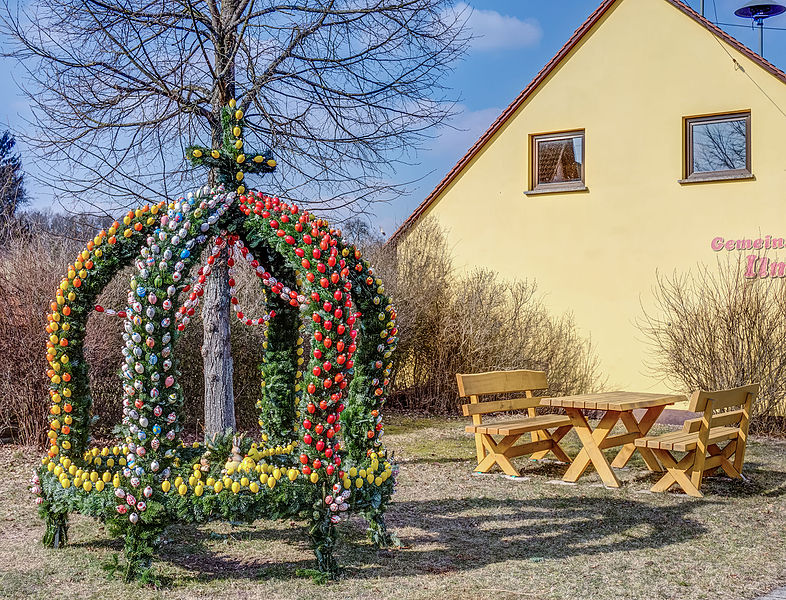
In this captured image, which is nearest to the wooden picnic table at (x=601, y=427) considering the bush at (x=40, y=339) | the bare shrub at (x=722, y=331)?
the bare shrub at (x=722, y=331)

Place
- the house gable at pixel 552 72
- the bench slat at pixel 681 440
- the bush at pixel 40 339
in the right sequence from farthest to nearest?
the house gable at pixel 552 72, the bush at pixel 40 339, the bench slat at pixel 681 440

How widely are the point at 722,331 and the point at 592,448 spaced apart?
515cm

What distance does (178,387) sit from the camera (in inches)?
201

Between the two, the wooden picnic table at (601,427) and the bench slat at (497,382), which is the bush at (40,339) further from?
the wooden picnic table at (601,427)

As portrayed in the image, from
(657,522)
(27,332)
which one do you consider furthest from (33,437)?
(657,522)

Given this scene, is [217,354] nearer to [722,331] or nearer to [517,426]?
[517,426]

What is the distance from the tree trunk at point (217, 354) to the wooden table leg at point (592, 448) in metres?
3.54

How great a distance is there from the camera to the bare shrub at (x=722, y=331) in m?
11.6

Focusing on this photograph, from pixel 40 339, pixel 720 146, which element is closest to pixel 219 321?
pixel 40 339

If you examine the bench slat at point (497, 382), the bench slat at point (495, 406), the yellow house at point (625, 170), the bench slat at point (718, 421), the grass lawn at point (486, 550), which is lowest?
the grass lawn at point (486, 550)

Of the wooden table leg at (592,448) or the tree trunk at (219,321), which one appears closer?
the wooden table leg at (592,448)

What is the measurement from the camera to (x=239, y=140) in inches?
218

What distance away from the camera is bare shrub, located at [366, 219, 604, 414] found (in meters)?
14.0

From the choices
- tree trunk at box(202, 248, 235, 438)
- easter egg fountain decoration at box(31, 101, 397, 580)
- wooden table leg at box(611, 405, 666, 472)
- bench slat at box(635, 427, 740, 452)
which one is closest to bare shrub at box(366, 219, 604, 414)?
wooden table leg at box(611, 405, 666, 472)
